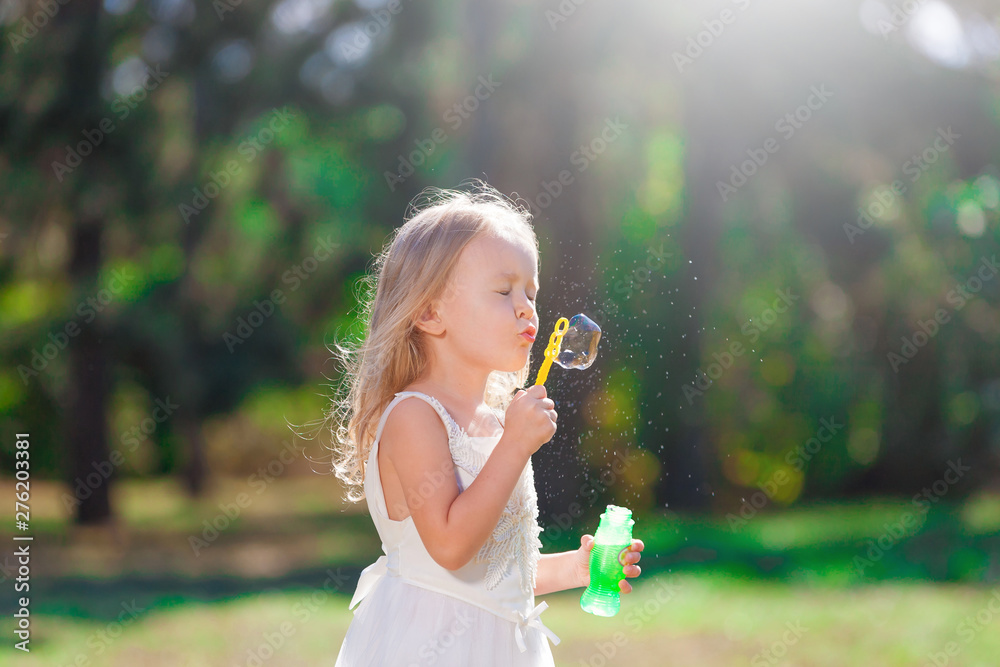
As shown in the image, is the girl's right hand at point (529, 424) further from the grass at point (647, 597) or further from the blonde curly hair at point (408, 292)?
the grass at point (647, 597)

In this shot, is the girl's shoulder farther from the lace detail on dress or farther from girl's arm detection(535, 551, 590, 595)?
girl's arm detection(535, 551, 590, 595)

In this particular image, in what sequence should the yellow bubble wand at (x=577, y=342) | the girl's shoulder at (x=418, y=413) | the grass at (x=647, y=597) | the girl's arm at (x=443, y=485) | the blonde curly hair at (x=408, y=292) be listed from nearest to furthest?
the girl's arm at (x=443, y=485)
the girl's shoulder at (x=418, y=413)
the blonde curly hair at (x=408, y=292)
the yellow bubble wand at (x=577, y=342)
the grass at (x=647, y=597)

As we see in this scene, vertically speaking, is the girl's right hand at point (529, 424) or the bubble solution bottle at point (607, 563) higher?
the girl's right hand at point (529, 424)

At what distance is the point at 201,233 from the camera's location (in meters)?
10.3

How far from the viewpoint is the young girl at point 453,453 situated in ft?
5.93

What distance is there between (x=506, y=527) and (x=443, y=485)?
220mm

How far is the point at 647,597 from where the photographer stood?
6289 millimetres

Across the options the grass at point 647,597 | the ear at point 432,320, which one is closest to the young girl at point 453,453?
the ear at point 432,320

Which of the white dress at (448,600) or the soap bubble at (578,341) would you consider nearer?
the white dress at (448,600)

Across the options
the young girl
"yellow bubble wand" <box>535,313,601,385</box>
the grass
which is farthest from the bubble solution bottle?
the grass

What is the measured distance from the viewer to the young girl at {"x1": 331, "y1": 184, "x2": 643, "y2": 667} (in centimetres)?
181

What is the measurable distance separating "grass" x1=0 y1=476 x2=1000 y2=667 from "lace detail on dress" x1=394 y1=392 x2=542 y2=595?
9.15ft

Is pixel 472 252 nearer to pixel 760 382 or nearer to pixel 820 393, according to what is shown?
pixel 820 393

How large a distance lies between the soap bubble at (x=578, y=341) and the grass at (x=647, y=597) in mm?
2894
